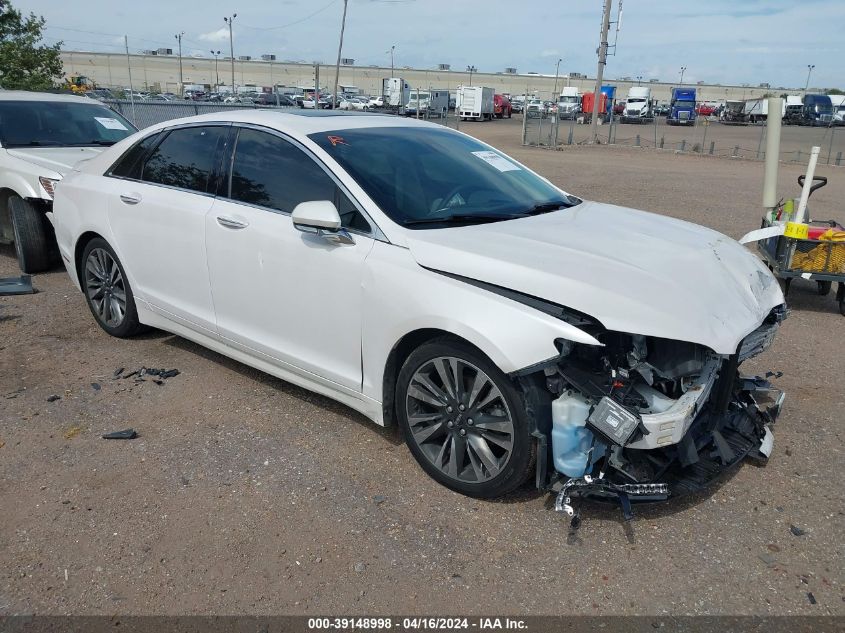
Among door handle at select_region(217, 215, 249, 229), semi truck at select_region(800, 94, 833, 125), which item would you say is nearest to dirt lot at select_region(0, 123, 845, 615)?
door handle at select_region(217, 215, 249, 229)

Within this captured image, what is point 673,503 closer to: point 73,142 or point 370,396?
point 370,396

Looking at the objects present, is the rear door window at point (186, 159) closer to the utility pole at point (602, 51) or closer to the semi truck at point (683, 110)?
the utility pole at point (602, 51)

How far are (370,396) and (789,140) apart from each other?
41991 millimetres

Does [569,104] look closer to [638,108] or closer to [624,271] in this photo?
[638,108]

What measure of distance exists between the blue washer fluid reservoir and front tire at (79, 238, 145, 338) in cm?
346

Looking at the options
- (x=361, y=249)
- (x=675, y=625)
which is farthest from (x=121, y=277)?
(x=675, y=625)

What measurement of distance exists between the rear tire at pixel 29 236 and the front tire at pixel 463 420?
18.2 feet

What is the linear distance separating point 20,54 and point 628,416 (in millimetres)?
19471

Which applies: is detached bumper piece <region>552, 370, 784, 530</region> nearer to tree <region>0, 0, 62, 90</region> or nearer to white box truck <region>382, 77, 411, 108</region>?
tree <region>0, 0, 62, 90</region>

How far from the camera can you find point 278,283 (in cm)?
393

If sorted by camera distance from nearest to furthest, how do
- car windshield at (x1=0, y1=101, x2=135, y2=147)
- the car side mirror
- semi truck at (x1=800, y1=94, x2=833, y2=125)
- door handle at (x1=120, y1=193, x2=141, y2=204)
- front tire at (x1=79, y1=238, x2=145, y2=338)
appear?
1. the car side mirror
2. door handle at (x1=120, y1=193, x2=141, y2=204)
3. front tire at (x1=79, y1=238, x2=145, y2=338)
4. car windshield at (x1=0, y1=101, x2=135, y2=147)
5. semi truck at (x1=800, y1=94, x2=833, y2=125)

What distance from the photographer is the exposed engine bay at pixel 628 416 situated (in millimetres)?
2951

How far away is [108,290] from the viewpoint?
Answer: 537cm

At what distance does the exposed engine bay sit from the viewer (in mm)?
2951
